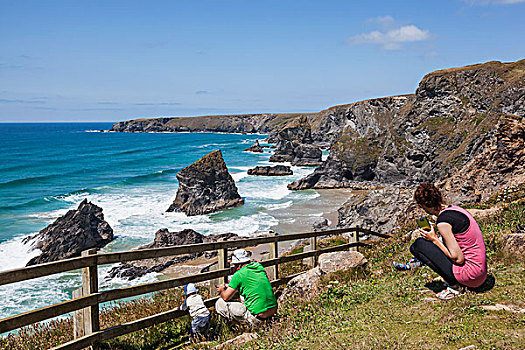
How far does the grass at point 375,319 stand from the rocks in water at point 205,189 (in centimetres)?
A: 3253

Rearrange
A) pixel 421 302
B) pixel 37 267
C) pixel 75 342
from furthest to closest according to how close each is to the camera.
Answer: pixel 421 302 → pixel 75 342 → pixel 37 267

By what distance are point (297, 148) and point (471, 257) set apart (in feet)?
250

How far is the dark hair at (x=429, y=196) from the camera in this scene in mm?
5508

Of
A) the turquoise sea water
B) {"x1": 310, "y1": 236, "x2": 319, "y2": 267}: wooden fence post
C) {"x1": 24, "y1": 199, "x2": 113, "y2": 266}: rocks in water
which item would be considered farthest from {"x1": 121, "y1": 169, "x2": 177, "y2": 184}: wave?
{"x1": 310, "y1": 236, "x2": 319, "y2": 267}: wooden fence post

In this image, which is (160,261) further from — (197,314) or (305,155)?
(305,155)

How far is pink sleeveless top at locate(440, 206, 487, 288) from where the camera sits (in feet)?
17.6

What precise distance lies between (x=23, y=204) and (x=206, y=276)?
1830 inches

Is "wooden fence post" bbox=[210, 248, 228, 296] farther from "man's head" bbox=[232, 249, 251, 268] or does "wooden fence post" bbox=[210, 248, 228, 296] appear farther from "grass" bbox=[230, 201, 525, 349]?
"grass" bbox=[230, 201, 525, 349]

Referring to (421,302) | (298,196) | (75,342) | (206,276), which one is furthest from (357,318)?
(298,196)

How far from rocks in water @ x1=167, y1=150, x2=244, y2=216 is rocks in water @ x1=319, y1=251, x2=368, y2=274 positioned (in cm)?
3271

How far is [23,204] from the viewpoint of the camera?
45.2 m

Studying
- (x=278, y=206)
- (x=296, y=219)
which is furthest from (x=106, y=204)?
(x=296, y=219)

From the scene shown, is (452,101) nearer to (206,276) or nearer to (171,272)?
(171,272)

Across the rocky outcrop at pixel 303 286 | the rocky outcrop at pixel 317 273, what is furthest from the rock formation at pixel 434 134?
the rocky outcrop at pixel 303 286
